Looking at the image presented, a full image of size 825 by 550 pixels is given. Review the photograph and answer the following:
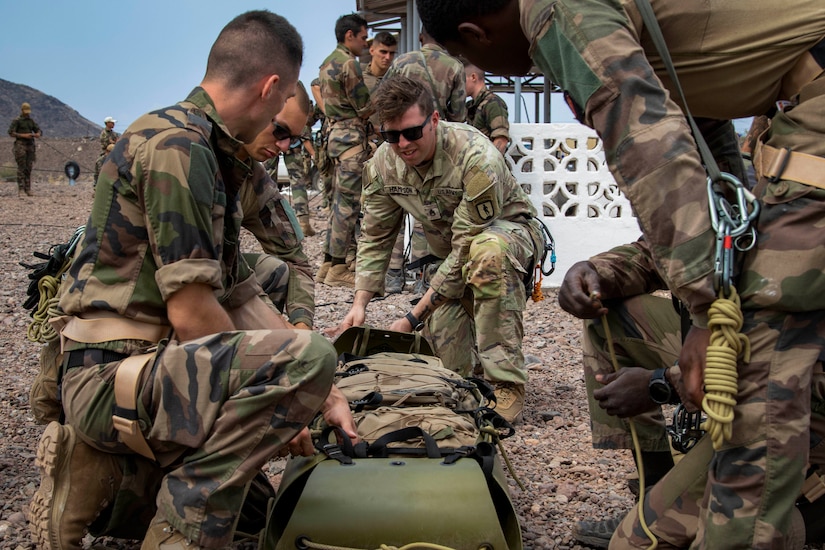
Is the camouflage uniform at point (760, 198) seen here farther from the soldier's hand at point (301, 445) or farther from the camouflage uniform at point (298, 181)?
the camouflage uniform at point (298, 181)

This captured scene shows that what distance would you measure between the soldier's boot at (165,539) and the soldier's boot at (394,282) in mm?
5355

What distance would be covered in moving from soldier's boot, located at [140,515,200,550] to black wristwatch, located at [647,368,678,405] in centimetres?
138

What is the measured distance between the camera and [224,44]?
9.07ft

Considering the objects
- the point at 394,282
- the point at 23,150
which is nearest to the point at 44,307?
the point at 394,282

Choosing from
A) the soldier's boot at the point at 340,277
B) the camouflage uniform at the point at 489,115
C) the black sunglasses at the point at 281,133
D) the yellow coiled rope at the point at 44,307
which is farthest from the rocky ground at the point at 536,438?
the camouflage uniform at the point at 489,115

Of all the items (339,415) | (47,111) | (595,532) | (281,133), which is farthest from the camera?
(47,111)

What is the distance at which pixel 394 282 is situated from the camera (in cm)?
778

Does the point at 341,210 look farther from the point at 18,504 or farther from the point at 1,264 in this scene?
the point at 18,504

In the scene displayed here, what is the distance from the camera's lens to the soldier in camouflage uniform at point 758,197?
2018mm

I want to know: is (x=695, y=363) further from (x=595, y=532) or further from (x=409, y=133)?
(x=409, y=133)

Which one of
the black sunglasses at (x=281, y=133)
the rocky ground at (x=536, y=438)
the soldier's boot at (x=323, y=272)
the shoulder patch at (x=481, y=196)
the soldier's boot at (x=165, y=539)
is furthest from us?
the soldier's boot at (x=323, y=272)

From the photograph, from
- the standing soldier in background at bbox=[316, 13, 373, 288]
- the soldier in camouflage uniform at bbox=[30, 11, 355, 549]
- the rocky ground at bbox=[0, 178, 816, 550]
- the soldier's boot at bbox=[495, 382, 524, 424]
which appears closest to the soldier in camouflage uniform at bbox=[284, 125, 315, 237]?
the standing soldier in background at bbox=[316, 13, 373, 288]

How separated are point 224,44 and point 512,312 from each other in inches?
84.4

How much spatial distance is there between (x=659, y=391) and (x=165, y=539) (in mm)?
1470
